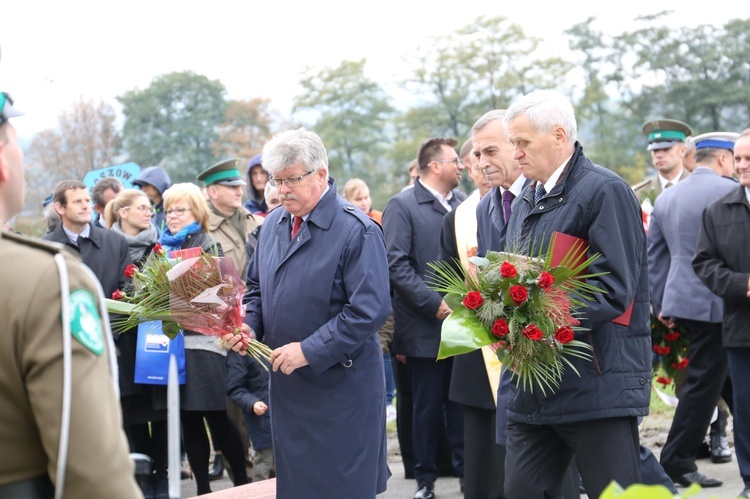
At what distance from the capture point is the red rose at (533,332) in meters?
3.95

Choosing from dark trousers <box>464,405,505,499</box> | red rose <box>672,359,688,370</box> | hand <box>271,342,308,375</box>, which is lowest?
dark trousers <box>464,405,505,499</box>

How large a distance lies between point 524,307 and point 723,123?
35.1 metres

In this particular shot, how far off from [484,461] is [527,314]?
252cm

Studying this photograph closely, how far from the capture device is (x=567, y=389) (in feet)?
13.6

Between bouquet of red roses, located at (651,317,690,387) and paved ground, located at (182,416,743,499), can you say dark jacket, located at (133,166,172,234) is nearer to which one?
paved ground, located at (182,416,743,499)

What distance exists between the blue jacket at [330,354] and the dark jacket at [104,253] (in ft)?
9.32

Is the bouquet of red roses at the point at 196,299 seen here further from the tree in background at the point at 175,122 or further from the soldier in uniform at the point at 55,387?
the tree in background at the point at 175,122

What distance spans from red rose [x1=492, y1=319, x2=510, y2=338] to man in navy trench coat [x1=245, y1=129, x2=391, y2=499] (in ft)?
2.47

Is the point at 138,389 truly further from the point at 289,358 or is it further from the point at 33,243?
the point at 33,243

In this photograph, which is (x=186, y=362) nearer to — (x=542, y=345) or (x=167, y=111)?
(x=542, y=345)

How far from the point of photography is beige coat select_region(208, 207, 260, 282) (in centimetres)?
768

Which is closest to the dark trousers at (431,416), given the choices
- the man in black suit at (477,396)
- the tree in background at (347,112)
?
the man in black suit at (477,396)

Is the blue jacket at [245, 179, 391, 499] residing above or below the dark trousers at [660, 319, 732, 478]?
above

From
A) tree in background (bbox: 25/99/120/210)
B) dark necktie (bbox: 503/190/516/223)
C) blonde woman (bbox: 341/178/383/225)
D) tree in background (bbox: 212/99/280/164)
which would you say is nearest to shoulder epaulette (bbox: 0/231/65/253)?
dark necktie (bbox: 503/190/516/223)
